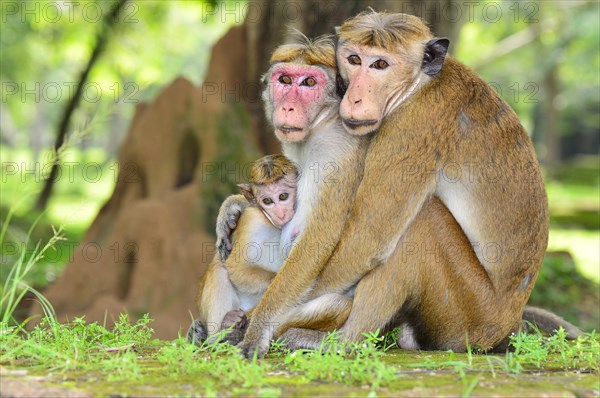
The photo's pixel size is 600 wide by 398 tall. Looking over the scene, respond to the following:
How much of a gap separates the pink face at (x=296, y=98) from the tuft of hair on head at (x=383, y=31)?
0.95ft

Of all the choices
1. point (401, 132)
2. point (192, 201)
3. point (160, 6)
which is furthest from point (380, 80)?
point (160, 6)

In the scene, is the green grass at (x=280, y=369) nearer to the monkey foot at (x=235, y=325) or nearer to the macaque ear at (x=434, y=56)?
the monkey foot at (x=235, y=325)

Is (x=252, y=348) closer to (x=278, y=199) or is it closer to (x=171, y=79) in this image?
(x=278, y=199)

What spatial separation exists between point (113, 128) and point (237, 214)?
124 ft

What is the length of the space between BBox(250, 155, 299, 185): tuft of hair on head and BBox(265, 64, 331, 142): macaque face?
1.12 feet

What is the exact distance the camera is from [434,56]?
4648 millimetres

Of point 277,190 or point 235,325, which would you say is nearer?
point 235,325

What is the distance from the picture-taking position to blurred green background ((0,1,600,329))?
9.98m

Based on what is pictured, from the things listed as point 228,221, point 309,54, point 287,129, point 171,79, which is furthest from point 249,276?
point 171,79

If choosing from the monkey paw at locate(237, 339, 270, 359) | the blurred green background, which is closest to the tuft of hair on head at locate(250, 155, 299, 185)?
the blurred green background

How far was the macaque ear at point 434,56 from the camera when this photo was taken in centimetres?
462

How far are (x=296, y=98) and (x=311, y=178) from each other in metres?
0.49

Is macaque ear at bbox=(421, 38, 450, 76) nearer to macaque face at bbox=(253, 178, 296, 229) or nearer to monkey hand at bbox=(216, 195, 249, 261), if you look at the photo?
macaque face at bbox=(253, 178, 296, 229)

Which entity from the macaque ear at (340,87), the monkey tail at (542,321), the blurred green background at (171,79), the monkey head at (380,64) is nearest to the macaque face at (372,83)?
the monkey head at (380,64)
